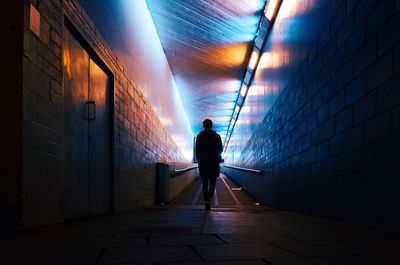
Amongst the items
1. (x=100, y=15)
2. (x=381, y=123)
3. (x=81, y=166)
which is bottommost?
(x=81, y=166)

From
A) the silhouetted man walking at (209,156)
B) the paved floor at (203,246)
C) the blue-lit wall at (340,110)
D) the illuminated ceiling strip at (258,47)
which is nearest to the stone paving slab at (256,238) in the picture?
the paved floor at (203,246)

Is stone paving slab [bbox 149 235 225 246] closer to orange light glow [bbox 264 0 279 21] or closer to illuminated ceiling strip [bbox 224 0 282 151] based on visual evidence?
illuminated ceiling strip [bbox 224 0 282 151]

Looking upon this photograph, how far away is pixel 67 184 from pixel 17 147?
1175mm

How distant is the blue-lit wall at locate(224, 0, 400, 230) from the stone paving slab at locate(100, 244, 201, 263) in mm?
1610

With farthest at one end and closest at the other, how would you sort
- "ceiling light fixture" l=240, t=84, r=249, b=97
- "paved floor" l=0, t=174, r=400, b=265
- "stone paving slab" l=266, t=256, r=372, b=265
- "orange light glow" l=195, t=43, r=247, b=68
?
"ceiling light fixture" l=240, t=84, r=249, b=97, "orange light glow" l=195, t=43, r=247, b=68, "paved floor" l=0, t=174, r=400, b=265, "stone paving slab" l=266, t=256, r=372, b=265

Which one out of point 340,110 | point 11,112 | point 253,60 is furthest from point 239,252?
point 253,60

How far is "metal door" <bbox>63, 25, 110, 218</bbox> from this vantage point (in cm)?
440

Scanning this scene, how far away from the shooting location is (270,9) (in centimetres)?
839

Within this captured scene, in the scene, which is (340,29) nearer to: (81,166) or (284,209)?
(81,166)

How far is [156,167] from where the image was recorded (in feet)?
33.0

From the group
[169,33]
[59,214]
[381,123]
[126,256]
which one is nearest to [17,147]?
[59,214]

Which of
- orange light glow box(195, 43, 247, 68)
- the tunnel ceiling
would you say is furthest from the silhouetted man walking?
orange light glow box(195, 43, 247, 68)

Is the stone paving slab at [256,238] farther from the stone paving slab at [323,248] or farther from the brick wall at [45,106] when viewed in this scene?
the brick wall at [45,106]

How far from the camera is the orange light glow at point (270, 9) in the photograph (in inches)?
319
